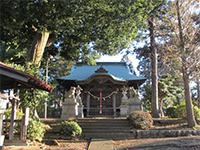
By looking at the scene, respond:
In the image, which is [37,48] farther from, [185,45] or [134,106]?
[185,45]

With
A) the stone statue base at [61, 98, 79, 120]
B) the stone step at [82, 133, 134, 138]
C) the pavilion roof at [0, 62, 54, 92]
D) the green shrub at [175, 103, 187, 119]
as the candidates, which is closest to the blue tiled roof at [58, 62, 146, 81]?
the green shrub at [175, 103, 187, 119]

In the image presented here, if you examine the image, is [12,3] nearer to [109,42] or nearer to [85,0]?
[85,0]

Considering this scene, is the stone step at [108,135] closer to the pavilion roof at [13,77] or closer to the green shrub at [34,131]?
the green shrub at [34,131]

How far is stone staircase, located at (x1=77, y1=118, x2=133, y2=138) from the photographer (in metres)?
9.65

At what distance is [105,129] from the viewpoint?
34.9 ft

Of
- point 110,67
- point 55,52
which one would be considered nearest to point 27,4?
point 55,52

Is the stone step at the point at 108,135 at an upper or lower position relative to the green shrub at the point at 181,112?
lower

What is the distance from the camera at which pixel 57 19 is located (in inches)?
440

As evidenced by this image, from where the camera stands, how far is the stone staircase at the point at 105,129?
9.65 meters

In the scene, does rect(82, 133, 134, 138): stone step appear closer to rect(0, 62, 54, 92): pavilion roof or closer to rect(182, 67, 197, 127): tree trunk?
rect(0, 62, 54, 92): pavilion roof

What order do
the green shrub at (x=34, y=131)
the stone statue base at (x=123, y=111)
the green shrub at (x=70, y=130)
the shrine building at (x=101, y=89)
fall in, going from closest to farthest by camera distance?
the green shrub at (x=34, y=131), the green shrub at (x=70, y=130), the stone statue base at (x=123, y=111), the shrine building at (x=101, y=89)

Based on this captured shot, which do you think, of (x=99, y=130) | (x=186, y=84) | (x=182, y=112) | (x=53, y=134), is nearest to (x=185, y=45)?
(x=186, y=84)

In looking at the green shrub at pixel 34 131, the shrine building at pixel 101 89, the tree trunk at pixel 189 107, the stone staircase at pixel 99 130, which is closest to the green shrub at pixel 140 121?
the stone staircase at pixel 99 130

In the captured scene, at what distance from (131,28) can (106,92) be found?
891 centimetres
